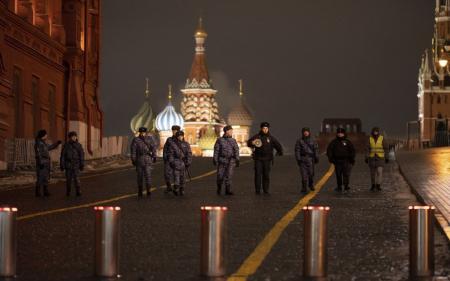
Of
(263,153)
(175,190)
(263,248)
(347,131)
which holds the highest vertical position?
(347,131)

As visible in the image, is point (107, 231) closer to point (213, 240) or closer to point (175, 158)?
point (213, 240)

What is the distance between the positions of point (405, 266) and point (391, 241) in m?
2.89

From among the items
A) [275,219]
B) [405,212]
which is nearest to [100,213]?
[275,219]

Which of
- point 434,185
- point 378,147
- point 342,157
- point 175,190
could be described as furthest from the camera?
point 378,147

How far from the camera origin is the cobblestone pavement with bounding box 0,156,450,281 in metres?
12.3

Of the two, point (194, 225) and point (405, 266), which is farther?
point (194, 225)

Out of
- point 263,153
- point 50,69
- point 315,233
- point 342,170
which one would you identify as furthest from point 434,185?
point 50,69

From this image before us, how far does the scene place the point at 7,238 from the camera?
36.4 feet

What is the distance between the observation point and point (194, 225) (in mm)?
18016

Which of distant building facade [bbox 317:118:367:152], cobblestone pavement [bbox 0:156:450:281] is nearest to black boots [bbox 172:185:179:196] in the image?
cobblestone pavement [bbox 0:156:450:281]

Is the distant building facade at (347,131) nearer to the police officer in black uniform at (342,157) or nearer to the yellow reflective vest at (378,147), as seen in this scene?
the yellow reflective vest at (378,147)

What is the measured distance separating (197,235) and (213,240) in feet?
16.8

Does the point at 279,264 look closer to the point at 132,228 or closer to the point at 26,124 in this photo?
the point at 132,228

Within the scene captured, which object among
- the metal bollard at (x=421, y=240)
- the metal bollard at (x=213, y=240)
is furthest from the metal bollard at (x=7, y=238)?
the metal bollard at (x=421, y=240)
